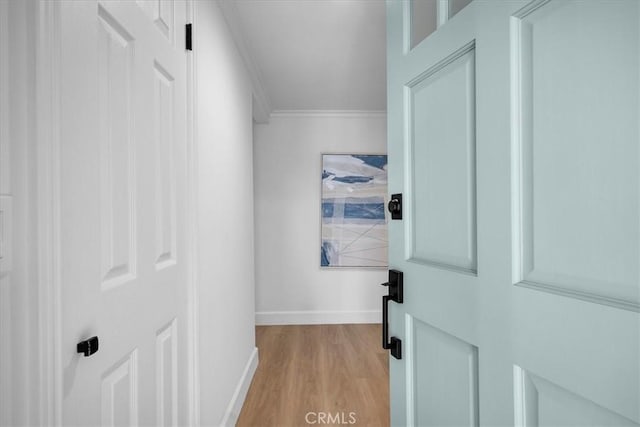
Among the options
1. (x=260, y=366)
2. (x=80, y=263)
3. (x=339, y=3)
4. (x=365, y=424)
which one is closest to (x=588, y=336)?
(x=80, y=263)

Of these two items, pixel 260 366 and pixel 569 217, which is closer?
pixel 569 217

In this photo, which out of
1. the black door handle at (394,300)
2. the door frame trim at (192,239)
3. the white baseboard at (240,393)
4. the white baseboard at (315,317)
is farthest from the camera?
the white baseboard at (315,317)

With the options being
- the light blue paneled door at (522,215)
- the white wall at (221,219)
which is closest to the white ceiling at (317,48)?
the white wall at (221,219)

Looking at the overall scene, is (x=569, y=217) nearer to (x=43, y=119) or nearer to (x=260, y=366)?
(x=43, y=119)

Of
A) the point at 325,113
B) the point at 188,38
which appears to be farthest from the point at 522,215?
the point at 325,113

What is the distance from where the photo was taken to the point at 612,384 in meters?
0.63

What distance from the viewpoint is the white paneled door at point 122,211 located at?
789mm

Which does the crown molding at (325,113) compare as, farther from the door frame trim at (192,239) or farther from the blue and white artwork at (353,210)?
the door frame trim at (192,239)

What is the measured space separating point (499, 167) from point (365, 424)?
1907 millimetres

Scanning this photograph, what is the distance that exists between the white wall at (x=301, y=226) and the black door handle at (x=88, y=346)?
353 centimetres

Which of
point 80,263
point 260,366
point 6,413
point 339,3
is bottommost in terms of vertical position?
point 260,366

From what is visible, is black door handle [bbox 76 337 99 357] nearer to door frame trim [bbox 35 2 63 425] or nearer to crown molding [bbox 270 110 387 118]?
door frame trim [bbox 35 2 63 425]

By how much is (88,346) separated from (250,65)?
256 cm

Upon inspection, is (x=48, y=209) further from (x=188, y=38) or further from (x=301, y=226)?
(x=301, y=226)
